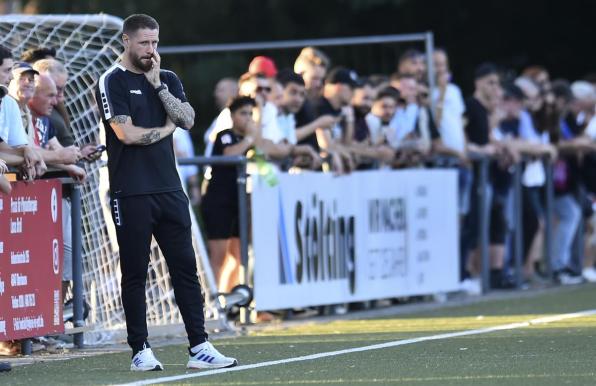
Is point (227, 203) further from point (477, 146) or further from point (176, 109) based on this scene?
point (477, 146)

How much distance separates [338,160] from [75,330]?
4.09 m

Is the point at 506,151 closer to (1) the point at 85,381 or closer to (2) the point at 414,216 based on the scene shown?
(2) the point at 414,216

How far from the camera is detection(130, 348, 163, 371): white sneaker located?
34.3ft

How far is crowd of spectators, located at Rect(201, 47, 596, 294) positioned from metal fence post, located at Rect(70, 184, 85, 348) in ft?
7.52

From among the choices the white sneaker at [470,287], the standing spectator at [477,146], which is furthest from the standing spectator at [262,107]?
the white sneaker at [470,287]

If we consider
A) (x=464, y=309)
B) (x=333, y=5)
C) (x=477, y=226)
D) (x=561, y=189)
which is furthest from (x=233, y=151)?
(x=333, y=5)

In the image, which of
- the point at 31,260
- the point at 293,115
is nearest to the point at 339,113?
the point at 293,115

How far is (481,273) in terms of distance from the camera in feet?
57.9

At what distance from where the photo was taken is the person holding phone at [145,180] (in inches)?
410

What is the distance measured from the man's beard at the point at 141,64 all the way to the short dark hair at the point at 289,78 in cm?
447

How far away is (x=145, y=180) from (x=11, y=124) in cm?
143

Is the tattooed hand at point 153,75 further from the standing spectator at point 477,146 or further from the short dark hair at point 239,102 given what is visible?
the standing spectator at point 477,146

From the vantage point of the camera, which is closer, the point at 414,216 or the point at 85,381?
the point at 85,381

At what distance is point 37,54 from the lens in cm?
1300
